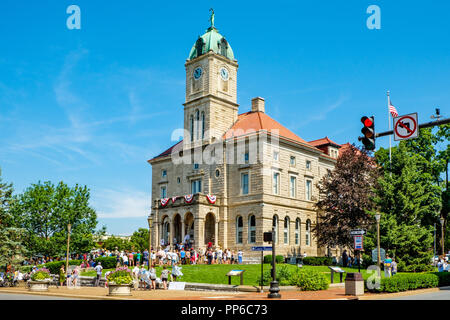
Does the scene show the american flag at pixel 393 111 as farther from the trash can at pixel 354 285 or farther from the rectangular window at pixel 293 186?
the trash can at pixel 354 285

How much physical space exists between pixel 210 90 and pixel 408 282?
35145mm

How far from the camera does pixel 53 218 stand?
206ft

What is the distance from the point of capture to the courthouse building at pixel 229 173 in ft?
169

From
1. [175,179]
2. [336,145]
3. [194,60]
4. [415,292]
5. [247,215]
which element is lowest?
[415,292]

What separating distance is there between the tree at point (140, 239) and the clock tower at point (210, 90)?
49056mm

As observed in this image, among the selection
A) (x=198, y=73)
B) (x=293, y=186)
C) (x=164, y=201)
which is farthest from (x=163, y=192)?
(x=293, y=186)

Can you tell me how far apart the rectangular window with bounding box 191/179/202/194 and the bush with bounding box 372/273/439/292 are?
102 feet

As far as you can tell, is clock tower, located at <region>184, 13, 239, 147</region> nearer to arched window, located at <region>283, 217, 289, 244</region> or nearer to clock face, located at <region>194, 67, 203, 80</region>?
clock face, located at <region>194, 67, 203, 80</region>

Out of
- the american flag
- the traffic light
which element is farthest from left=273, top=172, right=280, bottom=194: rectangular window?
the traffic light

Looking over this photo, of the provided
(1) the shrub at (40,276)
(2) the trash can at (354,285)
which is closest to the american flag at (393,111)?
(2) the trash can at (354,285)
